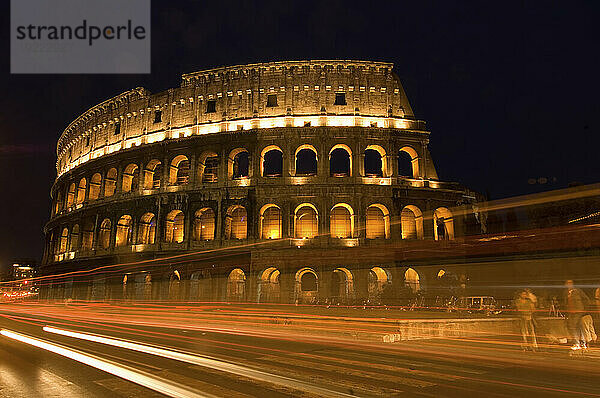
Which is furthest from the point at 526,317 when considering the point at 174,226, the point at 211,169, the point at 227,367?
the point at 211,169

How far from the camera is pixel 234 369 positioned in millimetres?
6852

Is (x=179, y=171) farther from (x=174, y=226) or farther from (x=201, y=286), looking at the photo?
(x=201, y=286)

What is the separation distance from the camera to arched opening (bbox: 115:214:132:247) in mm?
32344

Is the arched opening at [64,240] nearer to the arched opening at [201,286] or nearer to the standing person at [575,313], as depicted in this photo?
the arched opening at [201,286]

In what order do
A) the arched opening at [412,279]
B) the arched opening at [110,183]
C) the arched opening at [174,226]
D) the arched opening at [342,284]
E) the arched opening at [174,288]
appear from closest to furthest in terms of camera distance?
1. the arched opening at [342,284]
2. the arched opening at [412,279]
3. the arched opening at [174,288]
4. the arched opening at [174,226]
5. the arched opening at [110,183]

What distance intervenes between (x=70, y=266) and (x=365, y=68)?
2686 centimetres

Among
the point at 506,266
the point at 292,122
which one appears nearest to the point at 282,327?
the point at 506,266

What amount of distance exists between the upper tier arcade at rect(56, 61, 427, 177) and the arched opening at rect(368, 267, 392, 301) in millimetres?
9576

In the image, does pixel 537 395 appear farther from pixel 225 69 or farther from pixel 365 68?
pixel 225 69

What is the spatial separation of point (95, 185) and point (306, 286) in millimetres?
20361

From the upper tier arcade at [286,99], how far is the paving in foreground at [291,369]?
19801 mm

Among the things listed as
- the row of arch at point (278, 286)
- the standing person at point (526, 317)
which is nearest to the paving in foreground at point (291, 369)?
the standing person at point (526, 317)

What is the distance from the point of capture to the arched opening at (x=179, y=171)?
3050 centimetres

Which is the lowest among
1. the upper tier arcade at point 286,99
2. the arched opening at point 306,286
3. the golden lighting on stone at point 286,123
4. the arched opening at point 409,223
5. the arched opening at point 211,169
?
the arched opening at point 306,286
